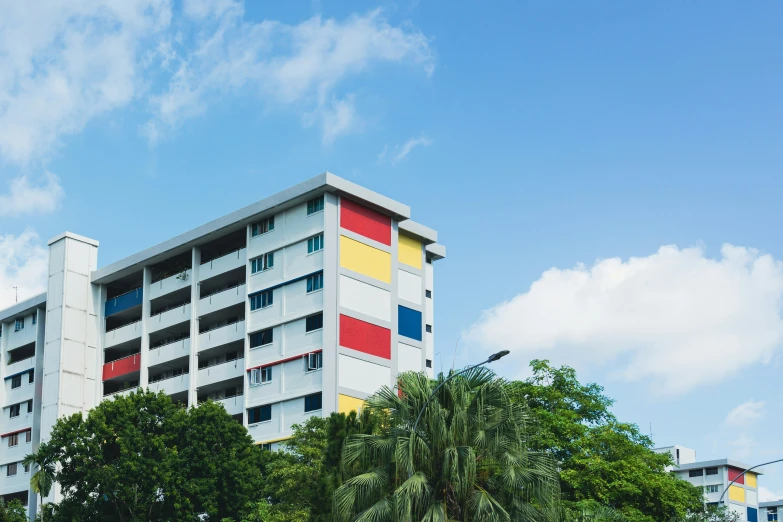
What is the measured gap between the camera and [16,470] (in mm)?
78000

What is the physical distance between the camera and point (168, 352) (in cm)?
6919

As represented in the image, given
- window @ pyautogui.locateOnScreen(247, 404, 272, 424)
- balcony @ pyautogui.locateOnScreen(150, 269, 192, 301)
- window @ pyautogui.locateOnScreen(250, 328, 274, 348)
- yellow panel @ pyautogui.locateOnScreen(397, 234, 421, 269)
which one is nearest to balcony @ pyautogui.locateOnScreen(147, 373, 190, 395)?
balcony @ pyautogui.locateOnScreen(150, 269, 192, 301)

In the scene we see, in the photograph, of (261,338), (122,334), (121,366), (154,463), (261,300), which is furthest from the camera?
(122,334)

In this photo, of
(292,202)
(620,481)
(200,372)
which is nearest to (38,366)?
Answer: (200,372)

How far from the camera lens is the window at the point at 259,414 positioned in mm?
60750

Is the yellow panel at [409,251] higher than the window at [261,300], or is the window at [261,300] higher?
the yellow panel at [409,251]

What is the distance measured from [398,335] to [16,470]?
110 ft

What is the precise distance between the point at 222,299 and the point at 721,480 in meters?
85.8

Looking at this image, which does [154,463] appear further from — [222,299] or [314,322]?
[222,299]

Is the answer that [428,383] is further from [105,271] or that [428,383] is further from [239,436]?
[105,271]

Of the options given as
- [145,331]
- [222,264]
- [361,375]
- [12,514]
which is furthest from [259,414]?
[12,514]

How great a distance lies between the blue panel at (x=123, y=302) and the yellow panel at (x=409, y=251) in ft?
61.7

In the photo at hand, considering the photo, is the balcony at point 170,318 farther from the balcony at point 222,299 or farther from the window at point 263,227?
the window at point 263,227

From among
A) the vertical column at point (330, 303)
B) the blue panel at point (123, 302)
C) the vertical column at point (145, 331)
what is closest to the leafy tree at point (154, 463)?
the vertical column at point (330, 303)
